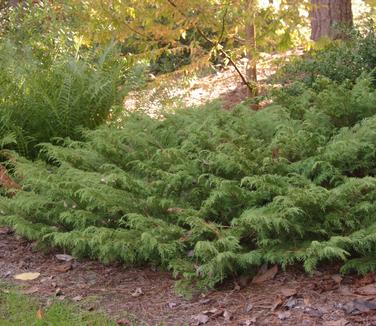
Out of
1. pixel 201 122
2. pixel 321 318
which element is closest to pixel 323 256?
pixel 321 318

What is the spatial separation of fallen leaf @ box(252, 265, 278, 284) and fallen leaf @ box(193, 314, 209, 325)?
18.7 inches

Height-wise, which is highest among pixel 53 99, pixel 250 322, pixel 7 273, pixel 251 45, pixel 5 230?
pixel 251 45

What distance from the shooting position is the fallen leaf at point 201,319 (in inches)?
147

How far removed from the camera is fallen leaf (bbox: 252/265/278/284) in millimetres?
4071

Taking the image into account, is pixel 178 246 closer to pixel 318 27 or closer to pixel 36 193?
pixel 36 193

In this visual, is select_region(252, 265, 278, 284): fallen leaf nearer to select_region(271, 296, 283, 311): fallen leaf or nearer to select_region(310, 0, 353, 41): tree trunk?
select_region(271, 296, 283, 311): fallen leaf

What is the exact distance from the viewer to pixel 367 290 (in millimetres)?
3670

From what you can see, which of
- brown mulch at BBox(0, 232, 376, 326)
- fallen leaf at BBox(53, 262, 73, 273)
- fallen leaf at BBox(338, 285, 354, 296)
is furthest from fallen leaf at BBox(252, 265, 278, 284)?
fallen leaf at BBox(53, 262, 73, 273)

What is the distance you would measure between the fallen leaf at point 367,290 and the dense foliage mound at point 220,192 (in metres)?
0.12

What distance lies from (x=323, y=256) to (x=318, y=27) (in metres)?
7.57

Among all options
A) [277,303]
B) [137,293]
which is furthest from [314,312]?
[137,293]

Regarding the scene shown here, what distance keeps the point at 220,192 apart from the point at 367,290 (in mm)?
1208

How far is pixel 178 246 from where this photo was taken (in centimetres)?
430

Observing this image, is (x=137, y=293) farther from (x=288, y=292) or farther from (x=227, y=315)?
(x=288, y=292)
